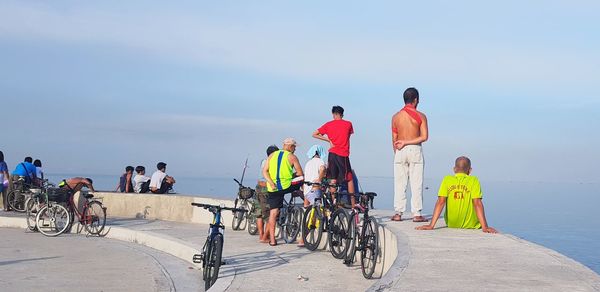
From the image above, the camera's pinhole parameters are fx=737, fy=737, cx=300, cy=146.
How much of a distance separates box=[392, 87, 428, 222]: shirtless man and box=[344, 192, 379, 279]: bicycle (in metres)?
1.68

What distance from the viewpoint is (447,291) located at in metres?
6.00

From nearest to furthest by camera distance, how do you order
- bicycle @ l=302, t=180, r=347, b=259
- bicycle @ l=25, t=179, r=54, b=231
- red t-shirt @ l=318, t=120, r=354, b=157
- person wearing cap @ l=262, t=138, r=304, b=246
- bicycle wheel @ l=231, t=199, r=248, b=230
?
1. bicycle @ l=302, t=180, r=347, b=259
2. person wearing cap @ l=262, t=138, r=304, b=246
3. red t-shirt @ l=318, t=120, r=354, b=157
4. bicycle wheel @ l=231, t=199, r=248, b=230
5. bicycle @ l=25, t=179, r=54, b=231

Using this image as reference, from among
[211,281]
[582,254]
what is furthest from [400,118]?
[582,254]

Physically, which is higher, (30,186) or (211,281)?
(30,186)

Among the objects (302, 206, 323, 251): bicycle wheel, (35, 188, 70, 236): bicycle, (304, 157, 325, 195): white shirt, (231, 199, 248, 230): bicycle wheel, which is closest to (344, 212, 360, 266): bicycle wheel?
(302, 206, 323, 251): bicycle wheel

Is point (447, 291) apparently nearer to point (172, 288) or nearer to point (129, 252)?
point (172, 288)

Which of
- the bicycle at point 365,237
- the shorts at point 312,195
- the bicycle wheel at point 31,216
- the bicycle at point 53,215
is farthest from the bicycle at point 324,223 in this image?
the bicycle wheel at point 31,216

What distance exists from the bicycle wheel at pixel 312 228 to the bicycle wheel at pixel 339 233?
67 centimetres

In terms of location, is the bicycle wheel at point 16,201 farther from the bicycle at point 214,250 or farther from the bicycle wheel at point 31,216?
the bicycle at point 214,250

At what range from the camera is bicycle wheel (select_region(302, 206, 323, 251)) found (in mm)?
11352

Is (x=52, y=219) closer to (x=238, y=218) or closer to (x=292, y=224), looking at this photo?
(x=238, y=218)

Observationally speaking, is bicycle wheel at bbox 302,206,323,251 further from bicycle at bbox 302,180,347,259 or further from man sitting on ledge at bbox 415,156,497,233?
Answer: man sitting on ledge at bbox 415,156,497,233

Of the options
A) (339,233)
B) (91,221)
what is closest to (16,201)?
A: (91,221)

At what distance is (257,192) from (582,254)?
40.4 metres
